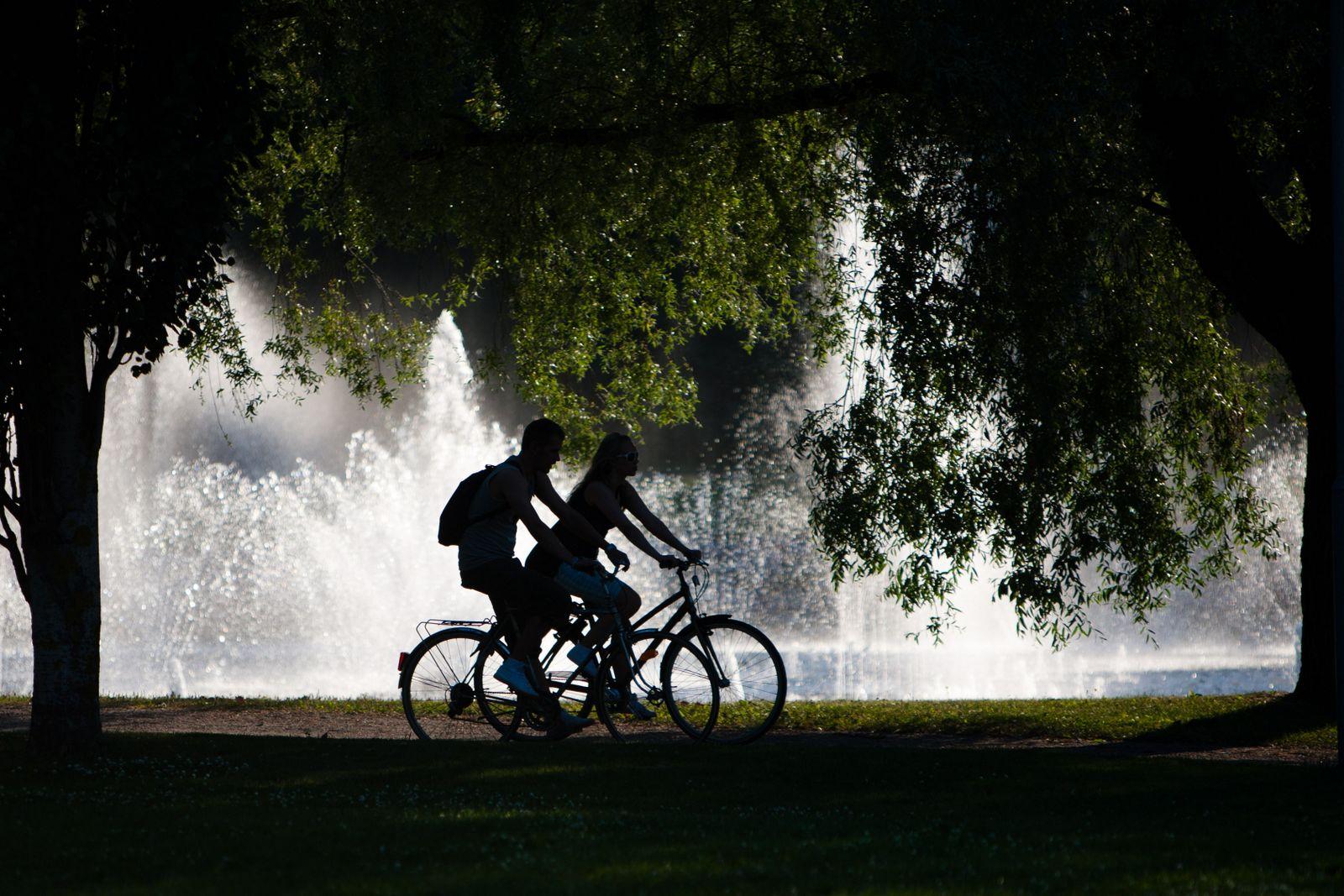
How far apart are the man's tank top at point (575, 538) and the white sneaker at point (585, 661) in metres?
0.48

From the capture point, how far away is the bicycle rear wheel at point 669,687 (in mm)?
8367

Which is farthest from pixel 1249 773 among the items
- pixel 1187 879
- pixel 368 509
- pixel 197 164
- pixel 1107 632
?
pixel 368 509

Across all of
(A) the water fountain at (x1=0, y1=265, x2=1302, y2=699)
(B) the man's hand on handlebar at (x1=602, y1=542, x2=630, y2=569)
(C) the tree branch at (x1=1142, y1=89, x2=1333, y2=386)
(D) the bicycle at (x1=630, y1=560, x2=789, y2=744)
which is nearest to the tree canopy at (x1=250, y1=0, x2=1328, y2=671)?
(C) the tree branch at (x1=1142, y1=89, x2=1333, y2=386)

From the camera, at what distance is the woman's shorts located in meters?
8.46

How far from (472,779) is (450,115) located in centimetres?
700

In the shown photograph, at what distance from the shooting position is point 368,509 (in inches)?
1074

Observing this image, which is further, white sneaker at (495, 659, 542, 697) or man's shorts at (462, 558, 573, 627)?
white sneaker at (495, 659, 542, 697)

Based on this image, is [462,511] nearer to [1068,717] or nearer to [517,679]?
[517,679]

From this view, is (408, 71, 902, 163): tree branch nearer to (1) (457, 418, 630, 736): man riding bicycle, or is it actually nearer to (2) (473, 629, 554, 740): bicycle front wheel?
(1) (457, 418, 630, 736): man riding bicycle

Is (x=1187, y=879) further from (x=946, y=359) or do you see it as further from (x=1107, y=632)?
(x=1107, y=632)

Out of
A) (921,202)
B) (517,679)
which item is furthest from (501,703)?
(921,202)

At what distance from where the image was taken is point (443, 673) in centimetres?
917

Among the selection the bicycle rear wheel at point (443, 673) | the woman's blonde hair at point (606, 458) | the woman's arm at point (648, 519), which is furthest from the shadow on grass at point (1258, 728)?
the bicycle rear wheel at point (443, 673)

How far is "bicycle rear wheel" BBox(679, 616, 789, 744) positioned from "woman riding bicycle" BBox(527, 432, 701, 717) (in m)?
0.43
